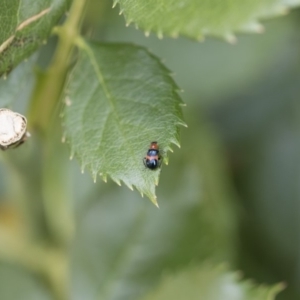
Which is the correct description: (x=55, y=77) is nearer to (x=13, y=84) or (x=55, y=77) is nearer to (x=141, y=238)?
(x=13, y=84)

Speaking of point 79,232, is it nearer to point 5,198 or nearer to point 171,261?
point 171,261

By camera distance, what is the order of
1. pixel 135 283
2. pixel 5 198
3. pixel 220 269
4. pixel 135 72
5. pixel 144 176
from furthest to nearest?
pixel 5 198, pixel 135 283, pixel 220 269, pixel 135 72, pixel 144 176

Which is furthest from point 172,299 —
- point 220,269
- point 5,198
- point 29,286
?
point 5,198

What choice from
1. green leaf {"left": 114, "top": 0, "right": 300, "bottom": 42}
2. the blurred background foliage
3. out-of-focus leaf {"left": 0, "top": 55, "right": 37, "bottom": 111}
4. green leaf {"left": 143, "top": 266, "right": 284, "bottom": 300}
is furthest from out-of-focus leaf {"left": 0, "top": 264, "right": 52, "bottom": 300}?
green leaf {"left": 114, "top": 0, "right": 300, "bottom": 42}

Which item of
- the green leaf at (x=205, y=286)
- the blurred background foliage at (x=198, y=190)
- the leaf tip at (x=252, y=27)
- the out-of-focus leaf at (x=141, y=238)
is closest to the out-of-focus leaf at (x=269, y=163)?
the blurred background foliage at (x=198, y=190)

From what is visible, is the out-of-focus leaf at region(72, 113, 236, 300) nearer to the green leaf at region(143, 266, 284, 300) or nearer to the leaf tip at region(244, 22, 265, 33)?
the green leaf at region(143, 266, 284, 300)

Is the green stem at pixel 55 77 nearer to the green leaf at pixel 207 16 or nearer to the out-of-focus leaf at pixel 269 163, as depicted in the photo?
the green leaf at pixel 207 16
